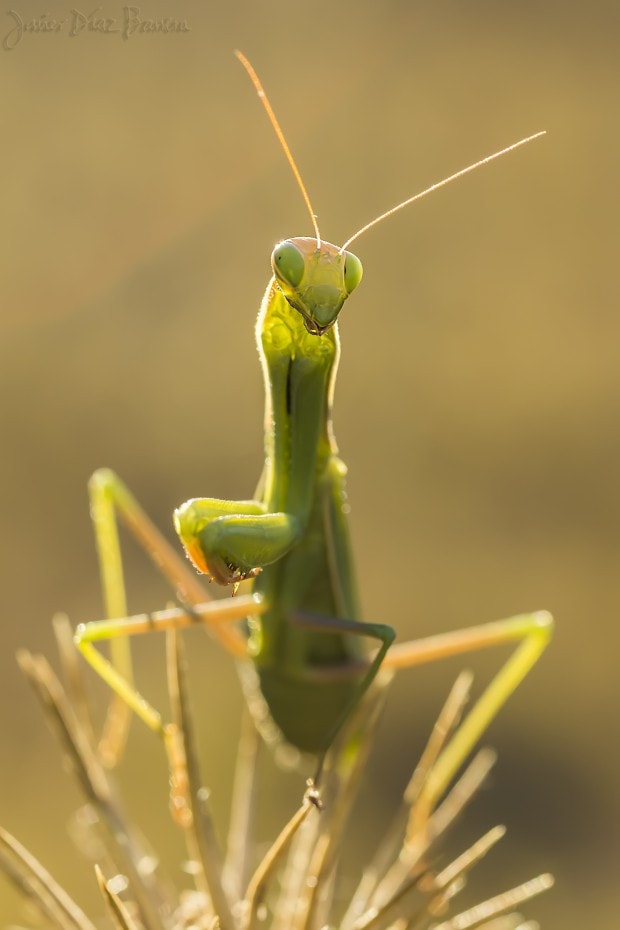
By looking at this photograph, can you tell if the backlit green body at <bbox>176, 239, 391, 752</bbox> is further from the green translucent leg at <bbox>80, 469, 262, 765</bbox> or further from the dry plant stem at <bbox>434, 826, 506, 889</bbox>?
the dry plant stem at <bbox>434, 826, 506, 889</bbox>

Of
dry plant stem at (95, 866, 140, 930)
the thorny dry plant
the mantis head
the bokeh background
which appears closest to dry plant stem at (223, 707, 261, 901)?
the thorny dry plant

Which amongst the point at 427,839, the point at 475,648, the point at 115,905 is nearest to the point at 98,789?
the point at 115,905

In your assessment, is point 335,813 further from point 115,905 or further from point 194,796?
point 115,905

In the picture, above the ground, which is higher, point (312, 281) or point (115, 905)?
point (312, 281)

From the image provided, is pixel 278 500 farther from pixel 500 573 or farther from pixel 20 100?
pixel 20 100

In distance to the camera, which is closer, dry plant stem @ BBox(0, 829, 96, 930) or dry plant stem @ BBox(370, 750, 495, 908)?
dry plant stem @ BBox(0, 829, 96, 930)

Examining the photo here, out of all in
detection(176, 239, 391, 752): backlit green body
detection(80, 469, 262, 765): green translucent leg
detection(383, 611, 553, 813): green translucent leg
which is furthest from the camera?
detection(383, 611, 553, 813): green translucent leg

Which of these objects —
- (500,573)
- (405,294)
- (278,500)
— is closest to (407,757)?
(500,573)
